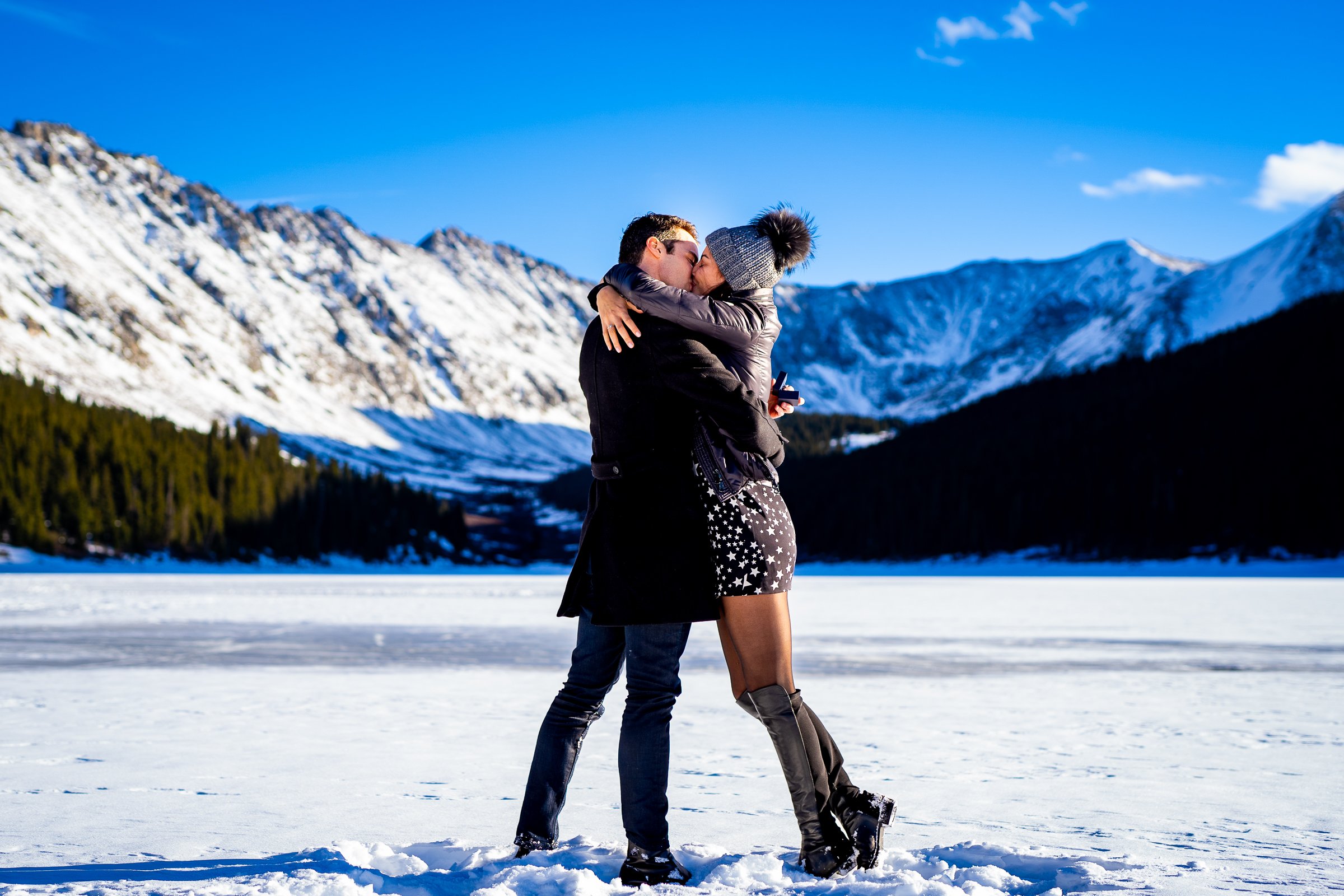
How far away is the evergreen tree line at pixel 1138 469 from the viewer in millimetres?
82188

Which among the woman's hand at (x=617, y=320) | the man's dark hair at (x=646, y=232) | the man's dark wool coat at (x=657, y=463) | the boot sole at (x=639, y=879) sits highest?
the man's dark hair at (x=646, y=232)

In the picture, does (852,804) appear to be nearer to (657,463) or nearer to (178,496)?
(657,463)

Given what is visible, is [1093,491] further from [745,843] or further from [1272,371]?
[745,843]

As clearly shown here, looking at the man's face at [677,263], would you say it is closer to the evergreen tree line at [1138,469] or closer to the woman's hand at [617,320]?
the woman's hand at [617,320]

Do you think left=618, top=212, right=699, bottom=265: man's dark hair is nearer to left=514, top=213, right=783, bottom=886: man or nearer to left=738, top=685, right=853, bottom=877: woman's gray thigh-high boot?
left=514, top=213, right=783, bottom=886: man

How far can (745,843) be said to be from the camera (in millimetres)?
4598

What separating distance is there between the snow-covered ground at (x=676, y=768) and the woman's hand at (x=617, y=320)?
6.36ft

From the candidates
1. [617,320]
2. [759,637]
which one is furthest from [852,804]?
[617,320]

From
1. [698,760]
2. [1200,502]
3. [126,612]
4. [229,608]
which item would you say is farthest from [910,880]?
[1200,502]

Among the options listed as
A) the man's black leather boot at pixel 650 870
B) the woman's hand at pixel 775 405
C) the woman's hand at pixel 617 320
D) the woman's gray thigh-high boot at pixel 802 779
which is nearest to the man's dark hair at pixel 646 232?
the woman's hand at pixel 617 320

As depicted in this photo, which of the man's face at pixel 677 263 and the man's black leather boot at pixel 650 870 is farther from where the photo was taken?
the man's face at pixel 677 263

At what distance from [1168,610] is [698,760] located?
75.5ft

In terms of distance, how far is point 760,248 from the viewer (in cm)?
396

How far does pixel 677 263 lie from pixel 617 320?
365 mm
